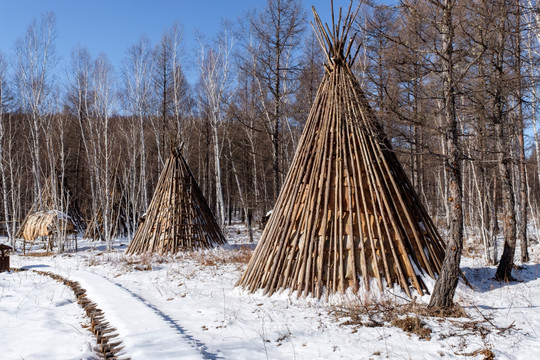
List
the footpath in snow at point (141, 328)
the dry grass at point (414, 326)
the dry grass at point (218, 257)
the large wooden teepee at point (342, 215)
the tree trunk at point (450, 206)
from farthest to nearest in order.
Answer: the dry grass at point (218, 257) → the large wooden teepee at point (342, 215) → the tree trunk at point (450, 206) → the dry grass at point (414, 326) → the footpath in snow at point (141, 328)

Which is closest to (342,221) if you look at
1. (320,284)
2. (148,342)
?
(320,284)

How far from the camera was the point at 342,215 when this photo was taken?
18.8ft

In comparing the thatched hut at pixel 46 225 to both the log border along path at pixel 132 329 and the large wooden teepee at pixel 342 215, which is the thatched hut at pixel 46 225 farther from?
the large wooden teepee at pixel 342 215

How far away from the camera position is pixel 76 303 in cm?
612

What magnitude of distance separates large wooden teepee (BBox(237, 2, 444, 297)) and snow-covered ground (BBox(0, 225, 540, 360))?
1.13 feet

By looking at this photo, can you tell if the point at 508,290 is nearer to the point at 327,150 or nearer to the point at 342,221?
the point at 342,221

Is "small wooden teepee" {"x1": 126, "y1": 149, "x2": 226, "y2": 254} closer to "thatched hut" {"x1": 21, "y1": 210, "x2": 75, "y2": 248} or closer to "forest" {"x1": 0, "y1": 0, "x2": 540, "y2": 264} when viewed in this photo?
"forest" {"x1": 0, "y1": 0, "x2": 540, "y2": 264}

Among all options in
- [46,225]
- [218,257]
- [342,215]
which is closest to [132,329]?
[342,215]

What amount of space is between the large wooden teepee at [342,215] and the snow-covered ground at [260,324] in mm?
343

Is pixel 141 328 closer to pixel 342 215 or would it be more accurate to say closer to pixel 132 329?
pixel 132 329

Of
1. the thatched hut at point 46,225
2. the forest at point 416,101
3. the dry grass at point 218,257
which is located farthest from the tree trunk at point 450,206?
the thatched hut at point 46,225

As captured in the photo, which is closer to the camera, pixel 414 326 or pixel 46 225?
pixel 414 326

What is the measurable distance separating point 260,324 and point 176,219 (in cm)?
823

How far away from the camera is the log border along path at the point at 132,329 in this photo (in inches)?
139
